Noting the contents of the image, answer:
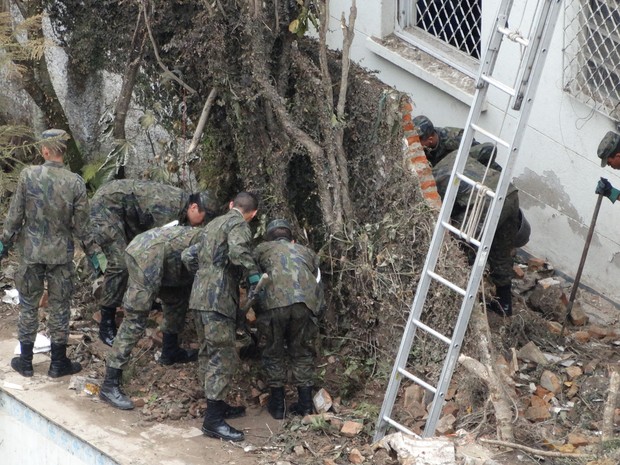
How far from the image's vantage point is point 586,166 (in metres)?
9.28

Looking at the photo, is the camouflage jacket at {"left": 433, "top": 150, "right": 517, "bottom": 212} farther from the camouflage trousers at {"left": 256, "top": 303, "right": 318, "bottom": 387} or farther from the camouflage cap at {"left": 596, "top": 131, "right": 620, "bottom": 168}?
the camouflage trousers at {"left": 256, "top": 303, "right": 318, "bottom": 387}

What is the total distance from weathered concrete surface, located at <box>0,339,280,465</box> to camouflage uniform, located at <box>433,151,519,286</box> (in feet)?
7.61

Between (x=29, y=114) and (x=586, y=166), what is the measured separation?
5605mm

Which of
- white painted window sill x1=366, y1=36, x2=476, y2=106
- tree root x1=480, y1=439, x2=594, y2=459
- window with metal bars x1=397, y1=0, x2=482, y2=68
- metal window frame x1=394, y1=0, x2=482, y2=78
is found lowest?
tree root x1=480, y1=439, x2=594, y2=459

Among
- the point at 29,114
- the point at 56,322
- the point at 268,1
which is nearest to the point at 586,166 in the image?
the point at 268,1

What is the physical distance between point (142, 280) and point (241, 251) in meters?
0.86

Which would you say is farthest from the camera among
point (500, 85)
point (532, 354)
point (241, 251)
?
point (532, 354)

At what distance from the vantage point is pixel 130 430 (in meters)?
7.89

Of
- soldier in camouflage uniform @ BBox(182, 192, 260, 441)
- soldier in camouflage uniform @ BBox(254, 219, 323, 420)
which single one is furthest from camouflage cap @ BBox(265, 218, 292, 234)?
soldier in camouflage uniform @ BBox(182, 192, 260, 441)

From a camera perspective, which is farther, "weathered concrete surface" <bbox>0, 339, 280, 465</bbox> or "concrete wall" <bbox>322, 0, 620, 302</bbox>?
"concrete wall" <bbox>322, 0, 620, 302</bbox>

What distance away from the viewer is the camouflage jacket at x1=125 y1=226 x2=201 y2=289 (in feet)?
26.5

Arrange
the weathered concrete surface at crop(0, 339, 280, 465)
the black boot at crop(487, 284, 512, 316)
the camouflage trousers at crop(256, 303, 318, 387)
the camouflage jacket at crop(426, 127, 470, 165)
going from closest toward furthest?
the weathered concrete surface at crop(0, 339, 280, 465) → the camouflage trousers at crop(256, 303, 318, 387) → the black boot at crop(487, 284, 512, 316) → the camouflage jacket at crop(426, 127, 470, 165)

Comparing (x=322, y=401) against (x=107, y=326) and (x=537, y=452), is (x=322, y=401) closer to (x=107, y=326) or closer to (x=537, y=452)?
(x=537, y=452)

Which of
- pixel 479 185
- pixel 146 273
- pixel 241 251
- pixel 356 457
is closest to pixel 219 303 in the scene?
pixel 241 251
